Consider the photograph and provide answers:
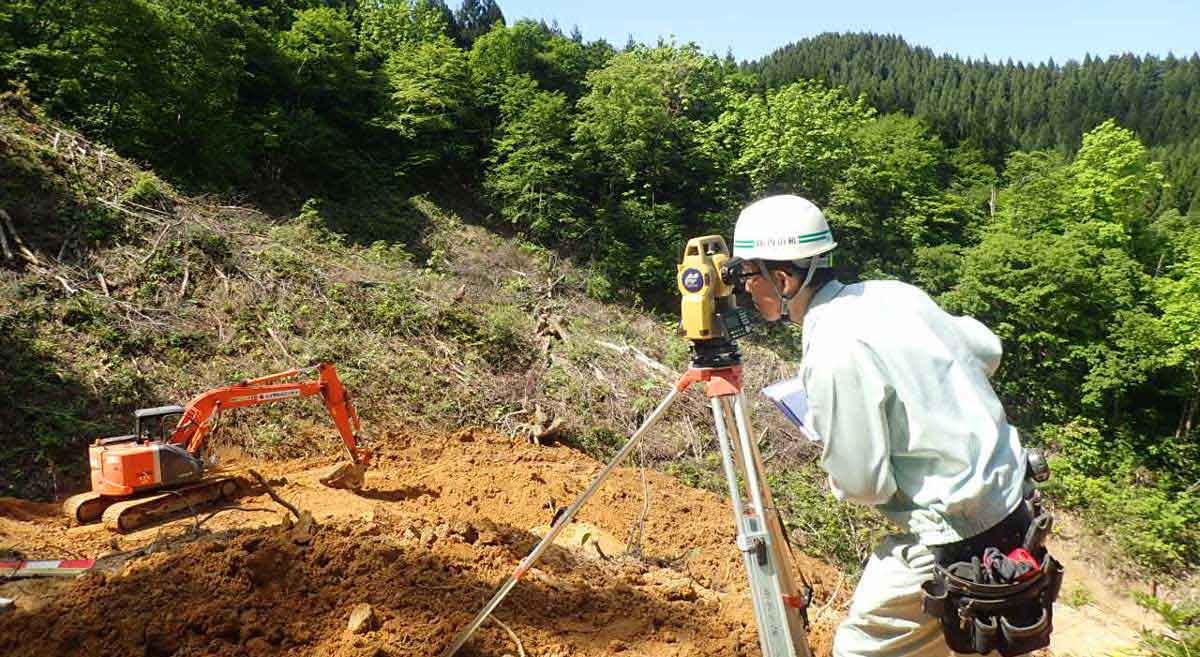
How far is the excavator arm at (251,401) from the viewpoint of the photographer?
5699mm

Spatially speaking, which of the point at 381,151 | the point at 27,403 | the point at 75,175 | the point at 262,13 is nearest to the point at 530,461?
the point at 27,403

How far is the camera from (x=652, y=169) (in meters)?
22.1

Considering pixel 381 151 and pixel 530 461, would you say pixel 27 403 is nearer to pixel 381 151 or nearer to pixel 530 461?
pixel 530 461

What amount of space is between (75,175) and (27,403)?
5.02 m

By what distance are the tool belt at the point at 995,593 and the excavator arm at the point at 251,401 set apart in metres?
5.35

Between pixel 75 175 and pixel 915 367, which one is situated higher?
pixel 75 175

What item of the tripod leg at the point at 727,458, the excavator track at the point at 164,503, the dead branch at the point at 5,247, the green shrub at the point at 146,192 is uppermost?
the green shrub at the point at 146,192

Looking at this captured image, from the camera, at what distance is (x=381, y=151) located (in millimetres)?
20625

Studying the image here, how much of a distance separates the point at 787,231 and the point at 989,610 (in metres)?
1.35

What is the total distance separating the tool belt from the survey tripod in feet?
1.71

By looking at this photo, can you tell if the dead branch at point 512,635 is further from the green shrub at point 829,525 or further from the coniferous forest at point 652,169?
the coniferous forest at point 652,169

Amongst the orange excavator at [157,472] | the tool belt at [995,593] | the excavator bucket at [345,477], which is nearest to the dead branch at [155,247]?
the orange excavator at [157,472]

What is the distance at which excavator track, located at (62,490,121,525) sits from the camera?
210 inches

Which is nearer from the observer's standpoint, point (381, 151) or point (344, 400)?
point (344, 400)
